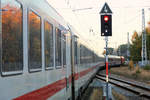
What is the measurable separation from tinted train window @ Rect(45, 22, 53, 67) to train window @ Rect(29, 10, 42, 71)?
0.57 metres

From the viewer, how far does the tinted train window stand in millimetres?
5445

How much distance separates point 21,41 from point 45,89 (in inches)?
61.9

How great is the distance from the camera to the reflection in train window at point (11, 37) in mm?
3293

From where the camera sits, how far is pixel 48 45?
222 inches

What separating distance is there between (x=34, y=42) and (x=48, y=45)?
113 cm

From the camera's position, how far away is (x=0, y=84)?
3.08 metres

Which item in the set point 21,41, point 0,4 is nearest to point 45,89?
point 21,41

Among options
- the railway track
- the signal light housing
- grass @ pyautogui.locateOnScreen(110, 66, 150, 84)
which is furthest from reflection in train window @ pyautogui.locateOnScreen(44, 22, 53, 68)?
grass @ pyautogui.locateOnScreen(110, 66, 150, 84)

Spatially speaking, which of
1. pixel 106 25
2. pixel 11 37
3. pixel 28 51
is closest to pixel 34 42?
pixel 28 51

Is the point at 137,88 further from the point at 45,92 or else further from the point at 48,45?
the point at 45,92

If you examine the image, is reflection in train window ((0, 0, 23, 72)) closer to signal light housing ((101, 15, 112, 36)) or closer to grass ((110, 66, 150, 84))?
signal light housing ((101, 15, 112, 36))

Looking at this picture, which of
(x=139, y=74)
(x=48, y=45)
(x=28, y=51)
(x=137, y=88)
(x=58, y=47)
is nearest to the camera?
(x=28, y=51)

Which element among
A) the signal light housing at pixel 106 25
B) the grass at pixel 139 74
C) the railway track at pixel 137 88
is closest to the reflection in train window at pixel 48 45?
the signal light housing at pixel 106 25

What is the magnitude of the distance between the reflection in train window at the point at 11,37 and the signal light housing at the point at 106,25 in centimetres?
875
